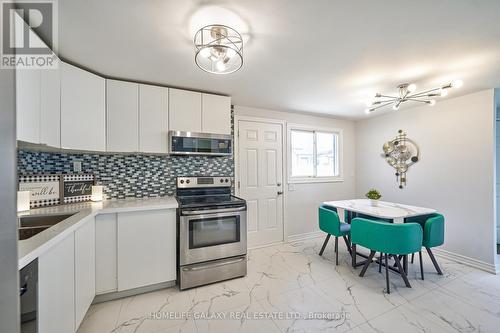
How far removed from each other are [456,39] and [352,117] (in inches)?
97.8

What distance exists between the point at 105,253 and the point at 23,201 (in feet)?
2.57

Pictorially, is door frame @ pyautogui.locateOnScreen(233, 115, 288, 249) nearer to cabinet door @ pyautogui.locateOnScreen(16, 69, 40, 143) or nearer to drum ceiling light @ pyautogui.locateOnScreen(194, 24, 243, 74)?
drum ceiling light @ pyautogui.locateOnScreen(194, 24, 243, 74)

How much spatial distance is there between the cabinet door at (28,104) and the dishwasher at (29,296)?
2.57 feet

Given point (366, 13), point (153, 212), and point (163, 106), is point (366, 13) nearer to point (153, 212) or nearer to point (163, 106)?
point (163, 106)

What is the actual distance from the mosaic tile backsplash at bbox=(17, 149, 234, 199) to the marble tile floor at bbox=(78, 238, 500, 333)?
117 cm

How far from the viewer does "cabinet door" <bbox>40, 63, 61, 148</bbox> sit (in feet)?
5.07

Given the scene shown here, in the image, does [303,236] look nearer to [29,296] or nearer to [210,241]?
[210,241]

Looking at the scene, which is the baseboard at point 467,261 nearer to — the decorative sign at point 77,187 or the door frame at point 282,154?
the door frame at point 282,154

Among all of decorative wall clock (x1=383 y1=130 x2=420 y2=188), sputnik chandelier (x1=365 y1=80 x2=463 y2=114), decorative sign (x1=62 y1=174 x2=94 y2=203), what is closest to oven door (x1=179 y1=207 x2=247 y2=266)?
decorative sign (x1=62 y1=174 x2=94 y2=203)

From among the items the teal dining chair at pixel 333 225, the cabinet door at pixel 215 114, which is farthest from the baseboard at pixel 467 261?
the cabinet door at pixel 215 114

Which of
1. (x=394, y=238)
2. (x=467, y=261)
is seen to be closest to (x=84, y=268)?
(x=394, y=238)

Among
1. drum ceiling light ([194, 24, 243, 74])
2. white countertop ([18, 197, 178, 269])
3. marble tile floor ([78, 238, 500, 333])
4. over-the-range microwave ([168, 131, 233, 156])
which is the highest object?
drum ceiling light ([194, 24, 243, 74])

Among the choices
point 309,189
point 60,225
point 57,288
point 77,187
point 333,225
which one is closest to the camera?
point 57,288

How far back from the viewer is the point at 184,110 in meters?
2.56
